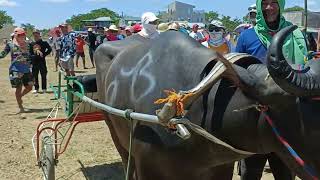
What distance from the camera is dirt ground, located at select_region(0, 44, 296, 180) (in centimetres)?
548

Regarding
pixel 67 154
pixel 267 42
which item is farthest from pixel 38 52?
pixel 267 42

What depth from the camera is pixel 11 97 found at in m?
12.3

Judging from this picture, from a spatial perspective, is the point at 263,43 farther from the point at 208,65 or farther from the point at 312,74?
the point at 312,74

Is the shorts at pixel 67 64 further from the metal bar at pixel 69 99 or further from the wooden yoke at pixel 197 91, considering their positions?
the wooden yoke at pixel 197 91

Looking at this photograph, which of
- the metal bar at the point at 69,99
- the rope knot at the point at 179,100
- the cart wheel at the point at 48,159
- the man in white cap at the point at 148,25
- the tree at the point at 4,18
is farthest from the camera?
the tree at the point at 4,18

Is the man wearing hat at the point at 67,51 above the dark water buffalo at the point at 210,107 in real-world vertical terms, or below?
below

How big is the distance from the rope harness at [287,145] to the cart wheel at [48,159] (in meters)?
3.13

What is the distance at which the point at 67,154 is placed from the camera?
6.31m

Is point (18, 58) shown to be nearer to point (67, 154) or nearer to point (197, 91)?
point (67, 154)

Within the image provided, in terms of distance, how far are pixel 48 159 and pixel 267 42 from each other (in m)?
2.74

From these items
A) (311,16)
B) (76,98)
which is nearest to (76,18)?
(311,16)

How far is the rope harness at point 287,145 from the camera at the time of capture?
2035 millimetres

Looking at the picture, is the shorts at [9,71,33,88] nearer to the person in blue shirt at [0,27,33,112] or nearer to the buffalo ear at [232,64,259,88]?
the person in blue shirt at [0,27,33,112]

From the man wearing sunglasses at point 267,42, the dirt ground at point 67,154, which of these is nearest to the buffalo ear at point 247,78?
the man wearing sunglasses at point 267,42
